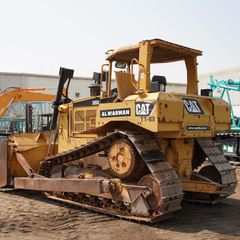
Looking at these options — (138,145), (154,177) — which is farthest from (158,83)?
(154,177)

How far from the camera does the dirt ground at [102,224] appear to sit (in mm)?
5891

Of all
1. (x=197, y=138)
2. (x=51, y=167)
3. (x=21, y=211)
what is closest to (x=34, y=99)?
(x=51, y=167)

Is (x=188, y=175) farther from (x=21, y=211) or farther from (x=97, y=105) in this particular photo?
(x=21, y=211)

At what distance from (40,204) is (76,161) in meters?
1.07

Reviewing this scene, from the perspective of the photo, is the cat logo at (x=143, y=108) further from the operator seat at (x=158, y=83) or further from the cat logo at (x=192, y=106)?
the cat logo at (x=192, y=106)

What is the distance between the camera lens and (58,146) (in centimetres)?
870

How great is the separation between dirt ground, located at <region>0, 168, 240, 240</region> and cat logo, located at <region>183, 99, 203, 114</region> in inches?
68.8

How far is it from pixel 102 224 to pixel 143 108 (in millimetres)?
1901

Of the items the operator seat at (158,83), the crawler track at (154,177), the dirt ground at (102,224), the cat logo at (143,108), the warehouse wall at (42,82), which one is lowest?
the dirt ground at (102,224)

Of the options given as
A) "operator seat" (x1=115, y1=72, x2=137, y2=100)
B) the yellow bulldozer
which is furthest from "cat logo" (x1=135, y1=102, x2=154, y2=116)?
"operator seat" (x1=115, y1=72, x2=137, y2=100)

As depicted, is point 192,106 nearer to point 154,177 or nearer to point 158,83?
point 158,83

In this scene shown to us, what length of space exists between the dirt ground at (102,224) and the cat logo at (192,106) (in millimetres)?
1748

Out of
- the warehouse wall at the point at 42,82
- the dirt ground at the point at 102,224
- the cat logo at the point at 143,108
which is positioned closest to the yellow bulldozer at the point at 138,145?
the cat logo at the point at 143,108

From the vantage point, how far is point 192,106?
682 centimetres
